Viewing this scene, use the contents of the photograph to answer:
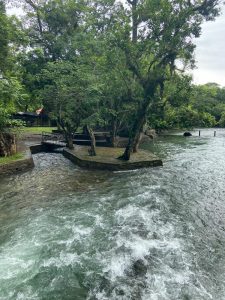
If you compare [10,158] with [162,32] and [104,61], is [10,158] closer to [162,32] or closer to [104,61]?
[104,61]

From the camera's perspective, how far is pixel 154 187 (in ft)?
50.3

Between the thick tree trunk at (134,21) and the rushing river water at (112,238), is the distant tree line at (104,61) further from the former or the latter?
the rushing river water at (112,238)

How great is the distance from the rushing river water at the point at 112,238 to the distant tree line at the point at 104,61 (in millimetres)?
6429

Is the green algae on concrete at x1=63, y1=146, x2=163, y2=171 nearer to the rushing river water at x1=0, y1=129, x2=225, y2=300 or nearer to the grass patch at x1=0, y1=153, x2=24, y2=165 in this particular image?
the rushing river water at x1=0, y1=129, x2=225, y2=300

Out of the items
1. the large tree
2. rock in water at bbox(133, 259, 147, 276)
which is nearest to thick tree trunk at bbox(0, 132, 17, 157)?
the large tree

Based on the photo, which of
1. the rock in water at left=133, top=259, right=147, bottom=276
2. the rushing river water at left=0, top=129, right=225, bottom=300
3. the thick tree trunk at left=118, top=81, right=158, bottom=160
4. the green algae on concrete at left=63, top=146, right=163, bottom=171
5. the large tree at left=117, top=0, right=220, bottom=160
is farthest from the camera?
the green algae on concrete at left=63, top=146, right=163, bottom=171

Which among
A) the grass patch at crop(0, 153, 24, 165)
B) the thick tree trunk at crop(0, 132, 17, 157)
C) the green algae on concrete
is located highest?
the thick tree trunk at crop(0, 132, 17, 157)

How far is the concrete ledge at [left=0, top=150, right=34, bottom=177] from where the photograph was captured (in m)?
17.4

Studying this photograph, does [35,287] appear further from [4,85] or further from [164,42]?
[164,42]

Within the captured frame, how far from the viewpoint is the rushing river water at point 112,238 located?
6941mm

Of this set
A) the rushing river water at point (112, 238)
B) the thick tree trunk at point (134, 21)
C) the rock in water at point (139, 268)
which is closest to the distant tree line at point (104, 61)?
the thick tree trunk at point (134, 21)

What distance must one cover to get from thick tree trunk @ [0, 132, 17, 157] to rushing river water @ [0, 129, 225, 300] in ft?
10.4

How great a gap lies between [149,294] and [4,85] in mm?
15403

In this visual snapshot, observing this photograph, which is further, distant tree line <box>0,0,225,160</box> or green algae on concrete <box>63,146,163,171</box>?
green algae on concrete <box>63,146,163,171</box>
